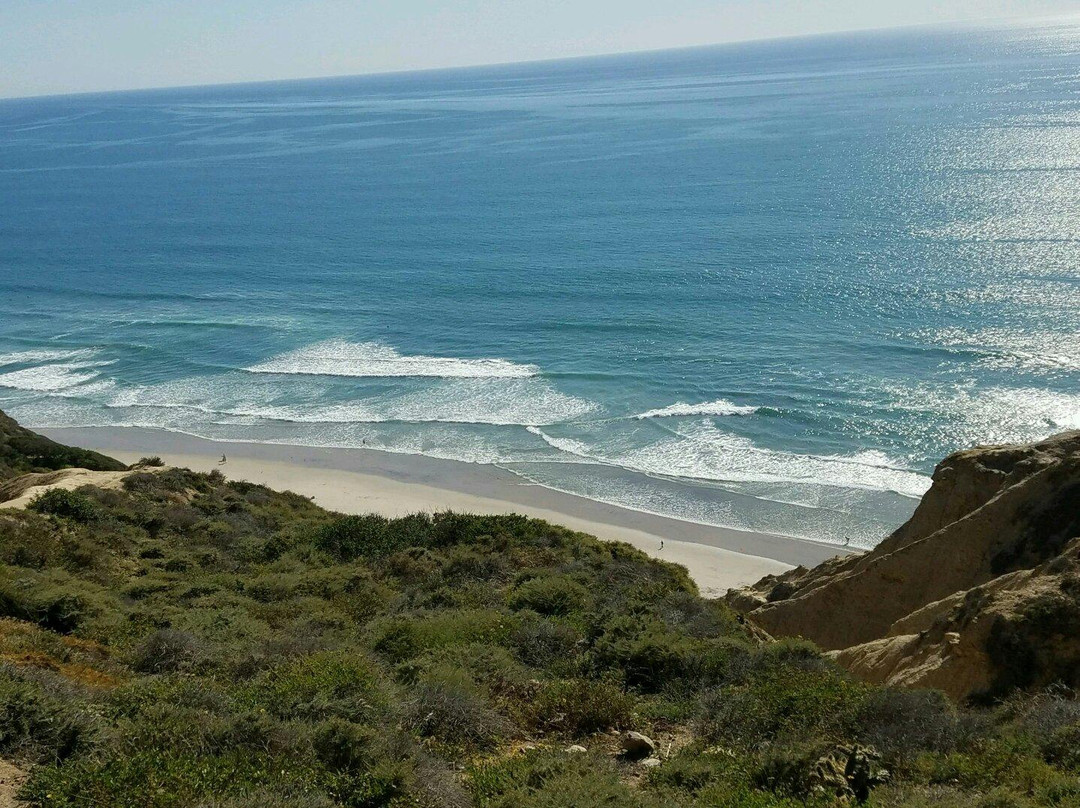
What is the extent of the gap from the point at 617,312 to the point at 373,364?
12.9 meters

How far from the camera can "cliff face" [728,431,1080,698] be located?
10.8m

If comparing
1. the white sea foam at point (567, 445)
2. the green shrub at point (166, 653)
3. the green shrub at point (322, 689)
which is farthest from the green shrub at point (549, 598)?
the white sea foam at point (567, 445)

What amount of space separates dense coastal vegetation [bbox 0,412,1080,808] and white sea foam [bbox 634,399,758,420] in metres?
21.1

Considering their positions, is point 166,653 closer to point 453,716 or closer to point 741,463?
point 453,716

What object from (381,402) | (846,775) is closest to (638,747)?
(846,775)

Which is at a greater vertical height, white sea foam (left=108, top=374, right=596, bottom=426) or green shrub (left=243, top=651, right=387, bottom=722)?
green shrub (left=243, top=651, right=387, bottom=722)

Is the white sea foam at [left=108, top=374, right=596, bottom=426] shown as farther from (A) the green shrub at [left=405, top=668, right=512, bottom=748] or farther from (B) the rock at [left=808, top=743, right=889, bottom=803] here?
(B) the rock at [left=808, top=743, right=889, bottom=803]

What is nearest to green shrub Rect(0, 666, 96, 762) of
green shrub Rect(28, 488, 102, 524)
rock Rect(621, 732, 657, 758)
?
rock Rect(621, 732, 657, 758)

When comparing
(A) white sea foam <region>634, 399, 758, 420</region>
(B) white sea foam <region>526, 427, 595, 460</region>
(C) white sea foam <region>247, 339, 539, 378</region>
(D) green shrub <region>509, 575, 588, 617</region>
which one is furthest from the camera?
(C) white sea foam <region>247, 339, 539, 378</region>

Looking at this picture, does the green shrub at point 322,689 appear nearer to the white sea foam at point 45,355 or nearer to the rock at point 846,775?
the rock at point 846,775

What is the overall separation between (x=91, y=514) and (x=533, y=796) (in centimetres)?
1482

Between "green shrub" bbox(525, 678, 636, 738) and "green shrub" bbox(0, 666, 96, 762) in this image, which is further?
"green shrub" bbox(525, 678, 636, 738)

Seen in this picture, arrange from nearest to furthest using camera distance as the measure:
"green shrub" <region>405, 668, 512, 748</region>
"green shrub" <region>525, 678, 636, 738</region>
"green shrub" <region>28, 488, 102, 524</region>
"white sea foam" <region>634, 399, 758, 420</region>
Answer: "green shrub" <region>405, 668, 512, 748</region> → "green shrub" <region>525, 678, 636, 738</region> → "green shrub" <region>28, 488, 102, 524</region> → "white sea foam" <region>634, 399, 758, 420</region>

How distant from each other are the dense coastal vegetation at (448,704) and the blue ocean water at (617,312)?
18288mm
